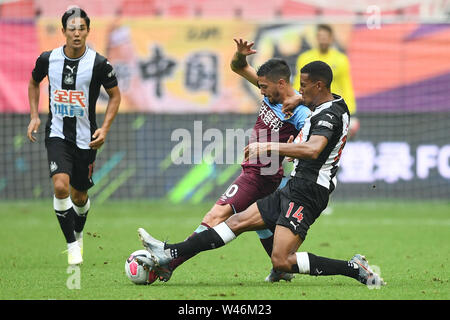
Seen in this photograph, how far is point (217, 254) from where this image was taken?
984cm

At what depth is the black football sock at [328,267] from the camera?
6887 millimetres

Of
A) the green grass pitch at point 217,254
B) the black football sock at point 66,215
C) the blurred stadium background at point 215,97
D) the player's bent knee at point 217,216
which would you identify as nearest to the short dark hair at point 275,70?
the player's bent knee at point 217,216

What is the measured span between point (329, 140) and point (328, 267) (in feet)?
3.39

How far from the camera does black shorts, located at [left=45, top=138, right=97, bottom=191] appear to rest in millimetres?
8414

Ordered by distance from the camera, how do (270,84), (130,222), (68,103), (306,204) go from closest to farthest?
(306,204), (270,84), (68,103), (130,222)

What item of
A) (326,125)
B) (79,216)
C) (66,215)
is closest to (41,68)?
(66,215)

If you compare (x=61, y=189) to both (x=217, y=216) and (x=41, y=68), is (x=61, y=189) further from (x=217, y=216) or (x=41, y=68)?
(x=217, y=216)

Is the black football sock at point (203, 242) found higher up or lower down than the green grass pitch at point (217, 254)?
higher up

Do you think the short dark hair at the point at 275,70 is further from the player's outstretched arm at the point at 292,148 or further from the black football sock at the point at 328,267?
the black football sock at the point at 328,267

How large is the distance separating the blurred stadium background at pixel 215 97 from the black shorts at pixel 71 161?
6.75 m

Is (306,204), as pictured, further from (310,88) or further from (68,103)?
(68,103)

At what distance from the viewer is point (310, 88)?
7031mm

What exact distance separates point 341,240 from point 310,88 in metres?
4.46

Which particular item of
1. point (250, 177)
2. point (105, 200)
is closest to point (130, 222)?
point (105, 200)
